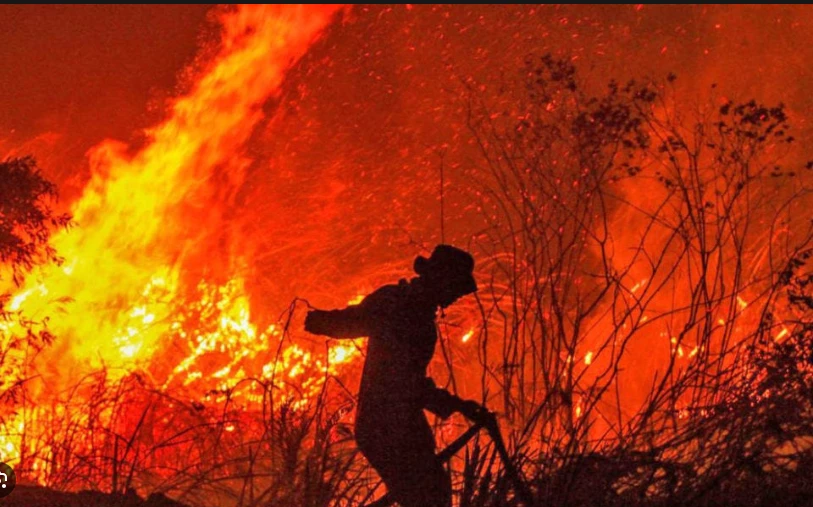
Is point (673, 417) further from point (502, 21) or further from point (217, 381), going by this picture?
point (502, 21)

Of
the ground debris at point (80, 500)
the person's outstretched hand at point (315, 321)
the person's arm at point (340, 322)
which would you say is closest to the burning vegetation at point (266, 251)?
the ground debris at point (80, 500)

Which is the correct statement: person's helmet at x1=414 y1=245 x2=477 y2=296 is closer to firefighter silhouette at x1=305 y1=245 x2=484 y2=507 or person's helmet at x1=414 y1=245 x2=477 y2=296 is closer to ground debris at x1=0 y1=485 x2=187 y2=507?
firefighter silhouette at x1=305 y1=245 x2=484 y2=507

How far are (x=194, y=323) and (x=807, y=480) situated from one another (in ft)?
25.9

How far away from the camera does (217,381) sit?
12.1 metres

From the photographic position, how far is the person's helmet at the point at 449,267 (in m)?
4.89

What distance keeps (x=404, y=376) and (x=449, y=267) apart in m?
0.51

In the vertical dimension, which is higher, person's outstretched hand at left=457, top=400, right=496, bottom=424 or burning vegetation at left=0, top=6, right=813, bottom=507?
burning vegetation at left=0, top=6, right=813, bottom=507

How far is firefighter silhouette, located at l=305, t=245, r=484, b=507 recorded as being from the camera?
4805mm

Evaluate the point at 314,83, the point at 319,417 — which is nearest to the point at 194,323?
the point at 314,83

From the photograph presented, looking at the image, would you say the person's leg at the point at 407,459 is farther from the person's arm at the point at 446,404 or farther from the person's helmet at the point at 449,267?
the person's helmet at the point at 449,267

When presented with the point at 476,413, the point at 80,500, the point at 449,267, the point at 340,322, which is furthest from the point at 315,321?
the point at 80,500

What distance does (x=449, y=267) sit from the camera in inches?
193

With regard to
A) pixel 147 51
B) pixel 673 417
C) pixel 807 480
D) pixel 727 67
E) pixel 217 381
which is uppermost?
pixel 147 51

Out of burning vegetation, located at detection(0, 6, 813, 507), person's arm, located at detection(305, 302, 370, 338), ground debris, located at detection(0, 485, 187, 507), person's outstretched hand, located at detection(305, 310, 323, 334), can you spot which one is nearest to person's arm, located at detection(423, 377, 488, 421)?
person's arm, located at detection(305, 302, 370, 338)
